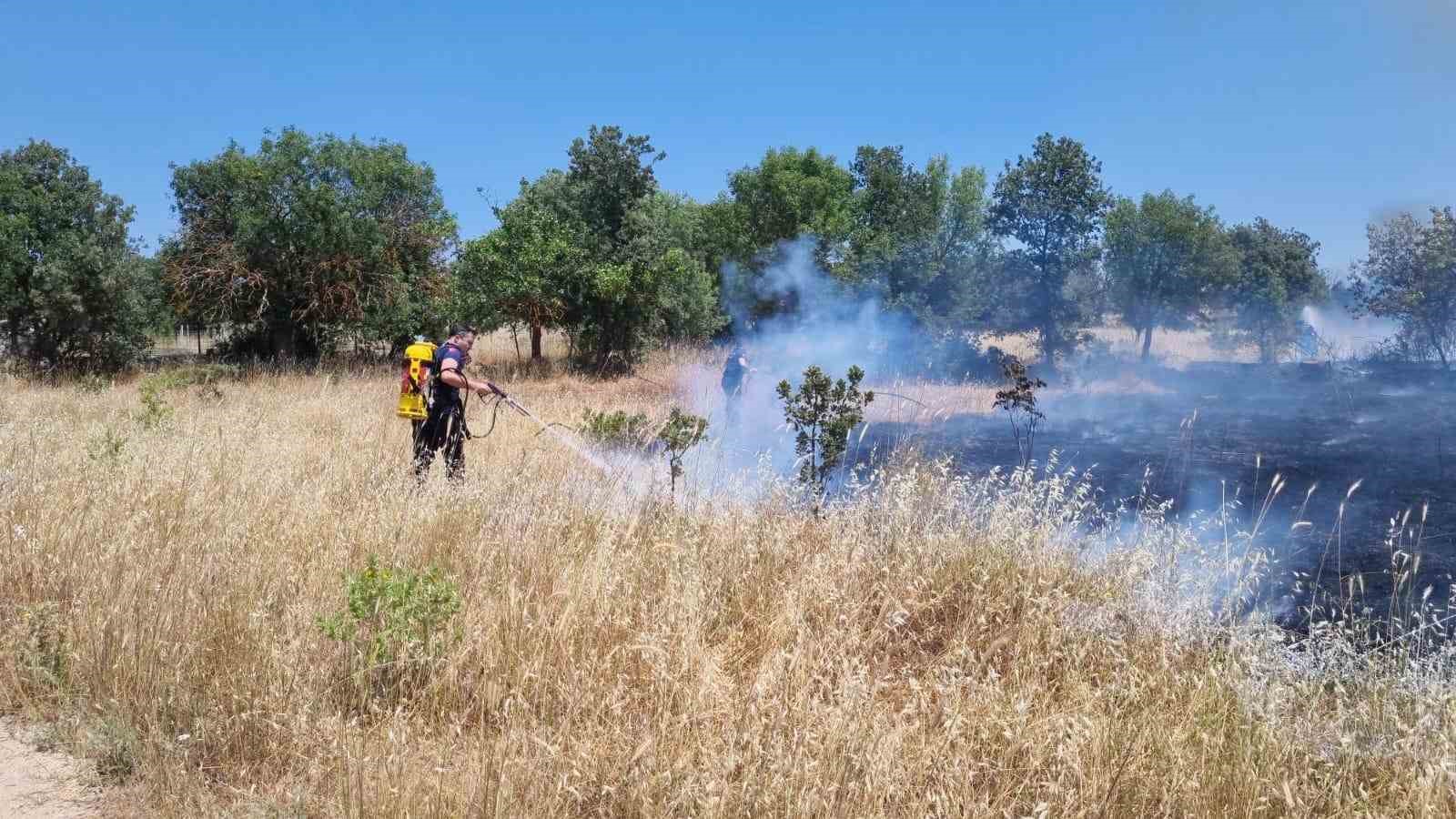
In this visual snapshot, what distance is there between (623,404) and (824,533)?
10.9 m

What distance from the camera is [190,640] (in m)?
3.08

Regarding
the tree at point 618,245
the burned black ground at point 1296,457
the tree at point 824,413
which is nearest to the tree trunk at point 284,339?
the tree at point 618,245

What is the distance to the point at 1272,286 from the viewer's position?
87.0ft

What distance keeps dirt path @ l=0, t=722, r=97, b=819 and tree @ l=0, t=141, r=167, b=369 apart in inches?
715

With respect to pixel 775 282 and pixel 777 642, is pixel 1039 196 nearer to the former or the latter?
pixel 775 282

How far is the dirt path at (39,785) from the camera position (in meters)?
2.50

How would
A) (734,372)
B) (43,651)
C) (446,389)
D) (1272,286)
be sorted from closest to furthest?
1. (43,651)
2. (446,389)
3. (734,372)
4. (1272,286)

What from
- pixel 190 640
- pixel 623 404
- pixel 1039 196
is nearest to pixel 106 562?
pixel 190 640

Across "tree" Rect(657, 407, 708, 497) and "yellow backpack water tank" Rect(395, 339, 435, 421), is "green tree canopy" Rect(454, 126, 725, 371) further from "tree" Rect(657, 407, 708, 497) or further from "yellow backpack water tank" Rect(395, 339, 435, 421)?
"tree" Rect(657, 407, 708, 497)

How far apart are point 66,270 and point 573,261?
10005mm

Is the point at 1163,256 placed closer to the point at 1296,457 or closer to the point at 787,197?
the point at 787,197

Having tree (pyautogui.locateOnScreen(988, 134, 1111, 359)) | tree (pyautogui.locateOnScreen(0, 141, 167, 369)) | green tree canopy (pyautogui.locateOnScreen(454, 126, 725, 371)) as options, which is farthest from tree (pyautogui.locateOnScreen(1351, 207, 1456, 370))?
tree (pyautogui.locateOnScreen(0, 141, 167, 369))

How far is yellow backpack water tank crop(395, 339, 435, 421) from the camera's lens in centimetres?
802

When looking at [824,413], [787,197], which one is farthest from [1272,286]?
[824,413]
